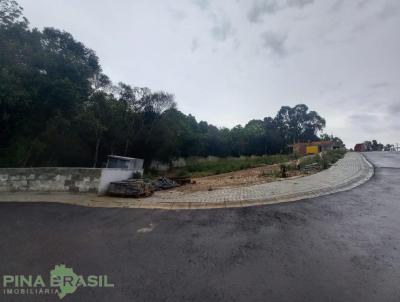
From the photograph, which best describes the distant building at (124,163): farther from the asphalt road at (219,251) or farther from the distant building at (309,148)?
the distant building at (309,148)

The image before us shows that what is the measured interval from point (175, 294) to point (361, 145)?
230 ft

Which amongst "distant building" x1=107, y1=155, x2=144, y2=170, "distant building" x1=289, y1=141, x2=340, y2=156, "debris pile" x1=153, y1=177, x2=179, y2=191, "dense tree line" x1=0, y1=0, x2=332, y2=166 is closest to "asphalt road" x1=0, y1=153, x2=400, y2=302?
"debris pile" x1=153, y1=177, x2=179, y2=191

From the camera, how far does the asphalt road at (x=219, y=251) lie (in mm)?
2479

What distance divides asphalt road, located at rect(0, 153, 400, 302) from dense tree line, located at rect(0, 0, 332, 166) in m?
8.71

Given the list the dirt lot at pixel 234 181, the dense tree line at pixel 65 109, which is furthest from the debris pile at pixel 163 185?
the dense tree line at pixel 65 109

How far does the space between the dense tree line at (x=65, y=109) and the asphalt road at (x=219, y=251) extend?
28.6 ft

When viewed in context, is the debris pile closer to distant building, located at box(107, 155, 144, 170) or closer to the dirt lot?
the dirt lot

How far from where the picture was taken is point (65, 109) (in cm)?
1341

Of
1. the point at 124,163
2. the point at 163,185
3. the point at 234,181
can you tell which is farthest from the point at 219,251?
the point at 124,163

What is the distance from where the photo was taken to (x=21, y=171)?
27.7ft

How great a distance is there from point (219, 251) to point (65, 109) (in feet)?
46.5

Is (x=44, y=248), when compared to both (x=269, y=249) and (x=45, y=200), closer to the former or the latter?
(x=269, y=249)

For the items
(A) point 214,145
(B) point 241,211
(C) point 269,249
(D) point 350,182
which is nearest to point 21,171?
(B) point 241,211

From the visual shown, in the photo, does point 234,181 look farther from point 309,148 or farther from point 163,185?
point 309,148
